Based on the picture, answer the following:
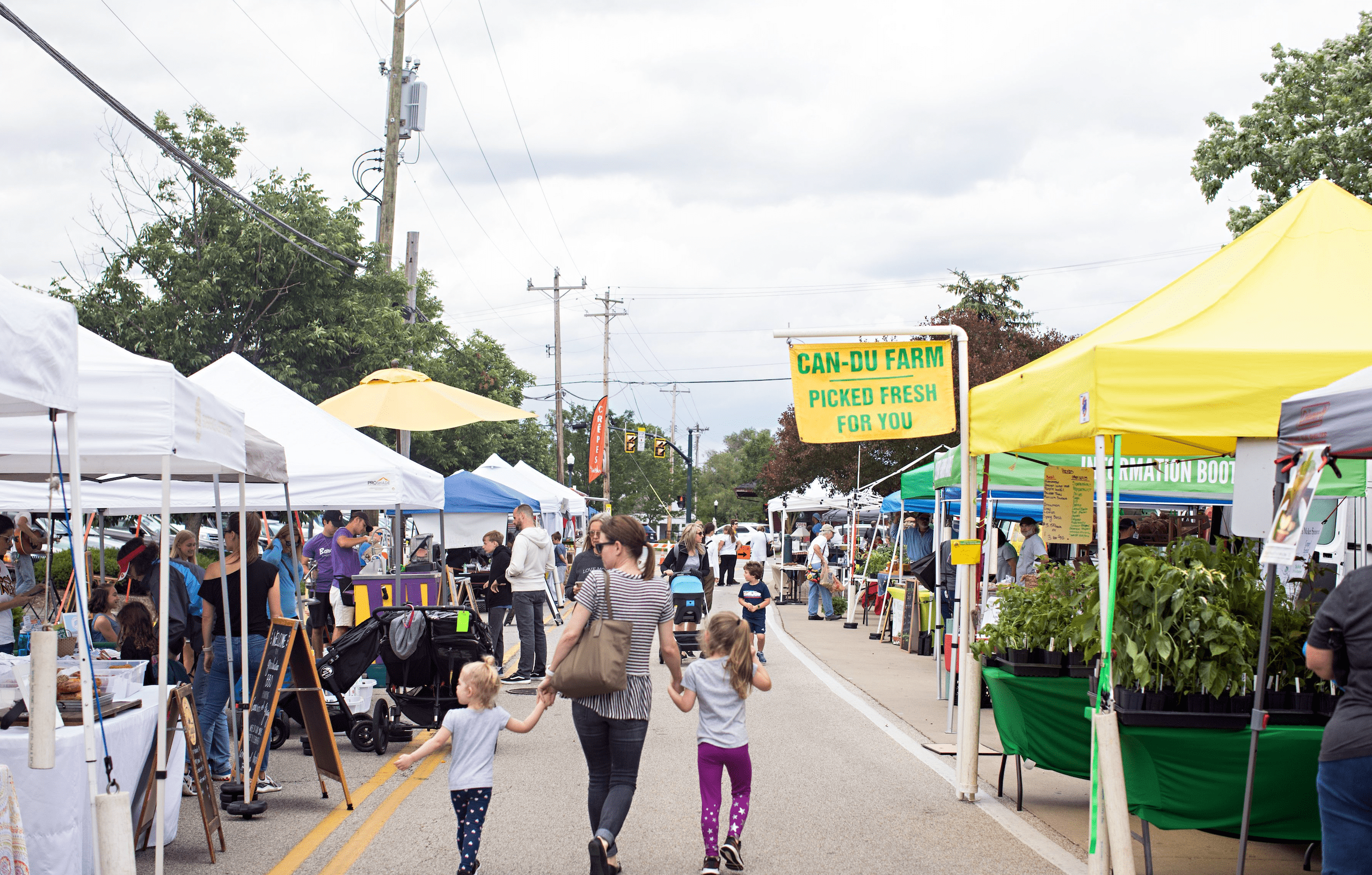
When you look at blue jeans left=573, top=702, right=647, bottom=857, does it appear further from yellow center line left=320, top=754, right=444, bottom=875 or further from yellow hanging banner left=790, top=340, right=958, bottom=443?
yellow hanging banner left=790, top=340, right=958, bottom=443

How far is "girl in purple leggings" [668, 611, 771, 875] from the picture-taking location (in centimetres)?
604

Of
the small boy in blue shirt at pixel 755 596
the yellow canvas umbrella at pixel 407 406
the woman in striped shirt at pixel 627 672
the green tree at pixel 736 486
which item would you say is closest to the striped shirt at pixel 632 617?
the woman in striped shirt at pixel 627 672

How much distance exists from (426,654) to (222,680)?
211cm

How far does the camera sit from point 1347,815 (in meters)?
4.24

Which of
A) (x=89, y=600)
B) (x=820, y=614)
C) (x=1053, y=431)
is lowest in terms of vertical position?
(x=820, y=614)

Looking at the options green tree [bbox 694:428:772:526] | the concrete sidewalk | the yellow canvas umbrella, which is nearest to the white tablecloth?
the concrete sidewalk

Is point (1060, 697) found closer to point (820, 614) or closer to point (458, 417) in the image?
point (458, 417)

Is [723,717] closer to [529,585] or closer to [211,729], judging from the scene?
[211,729]

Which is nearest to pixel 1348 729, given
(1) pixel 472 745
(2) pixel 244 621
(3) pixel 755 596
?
(1) pixel 472 745

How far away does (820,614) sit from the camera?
26172mm

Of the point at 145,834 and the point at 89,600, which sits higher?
the point at 89,600

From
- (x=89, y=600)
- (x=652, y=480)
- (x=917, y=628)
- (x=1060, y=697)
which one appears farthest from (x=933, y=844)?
(x=652, y=480)

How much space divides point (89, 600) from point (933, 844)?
7.64 m

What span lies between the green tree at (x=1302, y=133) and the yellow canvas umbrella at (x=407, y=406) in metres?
14.9
